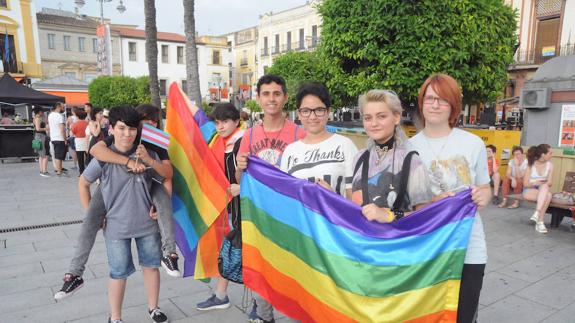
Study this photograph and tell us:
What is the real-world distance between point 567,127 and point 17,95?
17981 mm

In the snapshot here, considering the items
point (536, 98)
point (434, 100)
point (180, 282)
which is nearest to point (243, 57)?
point (536, 98)

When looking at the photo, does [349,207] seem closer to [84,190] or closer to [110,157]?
[110,157]

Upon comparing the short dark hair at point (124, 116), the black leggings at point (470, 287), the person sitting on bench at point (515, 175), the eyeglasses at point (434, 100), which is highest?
the eyeglasses at point (434, 100)

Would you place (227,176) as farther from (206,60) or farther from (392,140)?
(206,60)

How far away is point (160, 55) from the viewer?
1823 inches

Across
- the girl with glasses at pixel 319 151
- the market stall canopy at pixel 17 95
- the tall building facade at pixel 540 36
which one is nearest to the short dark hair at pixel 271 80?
the girl with glasses at pixel 319 151

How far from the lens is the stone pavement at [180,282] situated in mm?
3496

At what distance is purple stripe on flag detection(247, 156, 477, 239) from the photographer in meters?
2.06

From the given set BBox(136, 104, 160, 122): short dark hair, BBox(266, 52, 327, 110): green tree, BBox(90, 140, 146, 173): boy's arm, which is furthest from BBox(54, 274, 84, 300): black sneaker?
BBox(266, 52, 327, 110): green tree

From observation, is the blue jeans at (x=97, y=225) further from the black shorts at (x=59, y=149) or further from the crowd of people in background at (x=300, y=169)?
the black shorts at (x=59, y=149)

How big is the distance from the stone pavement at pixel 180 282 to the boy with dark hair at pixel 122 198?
74 cm

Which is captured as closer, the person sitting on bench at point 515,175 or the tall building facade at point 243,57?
the person sitting on bench at point 515,175

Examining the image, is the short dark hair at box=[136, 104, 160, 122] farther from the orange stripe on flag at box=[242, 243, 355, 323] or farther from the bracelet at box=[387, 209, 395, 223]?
the bracelet at box=[387, 209, 395, 223]

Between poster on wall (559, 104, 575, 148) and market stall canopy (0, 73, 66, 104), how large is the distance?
17265mm
